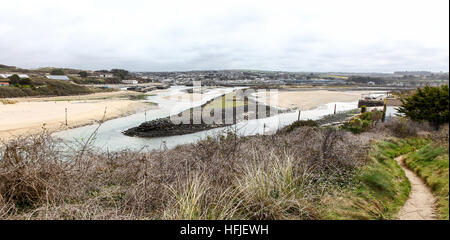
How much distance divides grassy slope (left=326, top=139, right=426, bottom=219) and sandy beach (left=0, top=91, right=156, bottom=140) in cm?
453

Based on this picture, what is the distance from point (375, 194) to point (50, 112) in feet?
23.7

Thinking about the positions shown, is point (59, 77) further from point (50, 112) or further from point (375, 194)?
point (375, 194)

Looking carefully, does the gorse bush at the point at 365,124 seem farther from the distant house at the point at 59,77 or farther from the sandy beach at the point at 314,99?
the sandy beach at the point at 314,99

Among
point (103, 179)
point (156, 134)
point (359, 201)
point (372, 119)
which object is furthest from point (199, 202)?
point (156, 134)

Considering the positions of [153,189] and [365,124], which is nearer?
[153,189]

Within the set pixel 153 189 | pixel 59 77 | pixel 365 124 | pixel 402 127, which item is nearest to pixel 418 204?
pixel 153 189

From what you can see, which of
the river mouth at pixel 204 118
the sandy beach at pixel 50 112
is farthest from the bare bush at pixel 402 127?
the river mouth at pixel 204 118

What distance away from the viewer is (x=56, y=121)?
579 cm

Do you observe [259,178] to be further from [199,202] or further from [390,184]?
[390,184]

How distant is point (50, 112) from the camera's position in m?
5.70

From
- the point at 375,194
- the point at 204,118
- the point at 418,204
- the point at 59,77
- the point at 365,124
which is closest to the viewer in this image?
the point at 418,204

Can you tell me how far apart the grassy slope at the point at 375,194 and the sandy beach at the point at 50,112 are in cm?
453

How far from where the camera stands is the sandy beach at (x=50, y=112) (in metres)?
4.64
